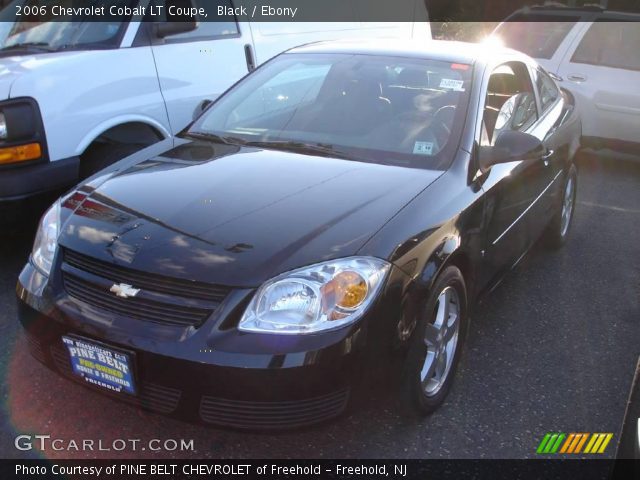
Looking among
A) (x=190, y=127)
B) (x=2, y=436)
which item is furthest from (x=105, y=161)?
(x=2, y=436)

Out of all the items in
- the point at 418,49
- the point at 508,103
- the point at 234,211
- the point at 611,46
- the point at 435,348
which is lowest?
the point at 435,348

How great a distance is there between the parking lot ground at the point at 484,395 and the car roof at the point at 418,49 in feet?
4.85

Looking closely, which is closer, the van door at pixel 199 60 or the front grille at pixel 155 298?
the front grille at pixel 155 298

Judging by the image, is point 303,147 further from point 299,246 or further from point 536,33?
point 536,33

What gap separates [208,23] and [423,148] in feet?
9.16

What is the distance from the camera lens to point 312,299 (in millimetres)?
2365

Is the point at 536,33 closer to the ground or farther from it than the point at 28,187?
farther from it

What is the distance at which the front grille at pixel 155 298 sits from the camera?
235 cm

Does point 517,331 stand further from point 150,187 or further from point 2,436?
point 2,436

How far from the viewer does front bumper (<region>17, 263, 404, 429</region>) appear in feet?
7.45

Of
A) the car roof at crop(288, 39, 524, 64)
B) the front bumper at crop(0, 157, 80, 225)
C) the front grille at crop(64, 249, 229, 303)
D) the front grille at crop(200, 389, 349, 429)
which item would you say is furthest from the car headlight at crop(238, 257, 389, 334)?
the front bumper at crop(0, 157, 80, 225)

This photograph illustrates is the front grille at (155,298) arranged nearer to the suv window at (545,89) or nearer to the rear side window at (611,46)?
the suv window at (545,89)

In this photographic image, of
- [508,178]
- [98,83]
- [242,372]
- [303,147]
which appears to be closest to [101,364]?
[242,372]

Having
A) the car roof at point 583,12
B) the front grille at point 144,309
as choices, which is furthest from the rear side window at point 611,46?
the front grille at point 144,309
